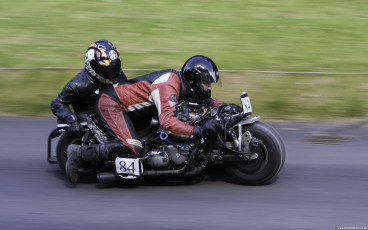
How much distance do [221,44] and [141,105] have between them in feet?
20.8

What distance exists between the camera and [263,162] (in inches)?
230

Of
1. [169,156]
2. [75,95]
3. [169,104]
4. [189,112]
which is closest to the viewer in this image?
[169,104]

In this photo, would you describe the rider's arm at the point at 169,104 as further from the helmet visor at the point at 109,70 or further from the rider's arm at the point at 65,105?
the rider's arm at the point at 65,105

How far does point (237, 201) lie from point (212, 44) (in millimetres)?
7034

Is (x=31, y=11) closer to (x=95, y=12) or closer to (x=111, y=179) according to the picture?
(x=95, y=12)

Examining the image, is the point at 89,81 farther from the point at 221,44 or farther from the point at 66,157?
the point at 221,44

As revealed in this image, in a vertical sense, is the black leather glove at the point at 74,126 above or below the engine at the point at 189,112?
below

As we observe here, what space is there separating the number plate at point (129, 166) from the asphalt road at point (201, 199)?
23 cm

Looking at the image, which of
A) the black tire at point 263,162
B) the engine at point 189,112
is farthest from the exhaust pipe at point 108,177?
the black tire at point 263,162

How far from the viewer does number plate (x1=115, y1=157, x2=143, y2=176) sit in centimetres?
580

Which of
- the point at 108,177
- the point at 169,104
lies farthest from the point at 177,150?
the point at 108,177

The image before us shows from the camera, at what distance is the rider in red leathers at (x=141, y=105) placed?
5.79 m

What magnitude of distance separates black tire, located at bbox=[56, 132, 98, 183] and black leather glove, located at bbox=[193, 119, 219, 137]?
1.35 metres

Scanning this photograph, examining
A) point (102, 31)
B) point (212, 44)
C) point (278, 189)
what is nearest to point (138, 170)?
point (278, 189)
